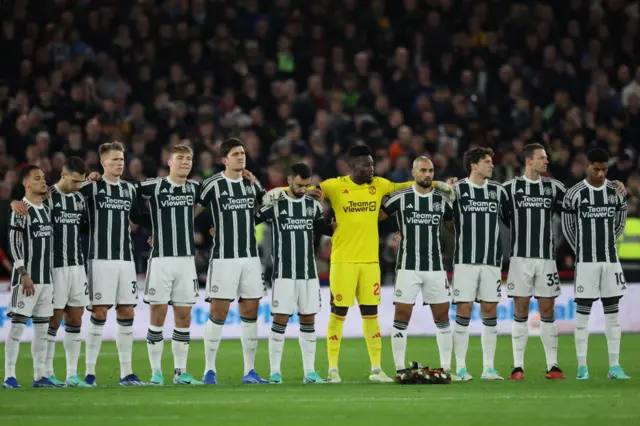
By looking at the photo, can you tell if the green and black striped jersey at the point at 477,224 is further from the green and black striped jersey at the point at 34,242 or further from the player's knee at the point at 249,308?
the green and black striped jersey at the point at 34,242

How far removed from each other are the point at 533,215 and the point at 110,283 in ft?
15.4

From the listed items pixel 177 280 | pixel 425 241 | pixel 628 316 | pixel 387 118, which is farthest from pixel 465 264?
pixel 387 118

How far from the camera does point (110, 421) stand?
10852mm

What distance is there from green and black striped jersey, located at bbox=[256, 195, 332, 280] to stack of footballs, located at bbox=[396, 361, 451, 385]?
1.53 metres

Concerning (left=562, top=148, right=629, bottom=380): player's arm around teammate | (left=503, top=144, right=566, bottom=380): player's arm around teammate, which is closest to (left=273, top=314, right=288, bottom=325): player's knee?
(left=503, top=144, right=566, bottom=380): player's arm around teammate

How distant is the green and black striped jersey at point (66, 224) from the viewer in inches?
564

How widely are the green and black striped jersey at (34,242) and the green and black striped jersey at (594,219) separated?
18.7 ft

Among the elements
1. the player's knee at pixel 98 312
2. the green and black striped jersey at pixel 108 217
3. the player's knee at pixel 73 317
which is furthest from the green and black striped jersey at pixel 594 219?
the player's knee at pixel 73 317

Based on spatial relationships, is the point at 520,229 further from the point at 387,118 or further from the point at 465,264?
the point at 387,118

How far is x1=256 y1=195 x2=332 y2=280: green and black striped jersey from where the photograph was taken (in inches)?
573

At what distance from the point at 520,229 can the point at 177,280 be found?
3836mm

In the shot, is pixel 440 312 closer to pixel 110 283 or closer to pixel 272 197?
pixel 272 197

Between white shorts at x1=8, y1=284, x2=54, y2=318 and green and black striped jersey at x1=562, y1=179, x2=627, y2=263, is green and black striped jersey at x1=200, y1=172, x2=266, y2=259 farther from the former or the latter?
green and black striped jersey at x1=562, y1=179, x2=627, y2=263

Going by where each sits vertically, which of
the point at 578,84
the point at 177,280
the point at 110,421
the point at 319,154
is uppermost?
the point at 578,84
